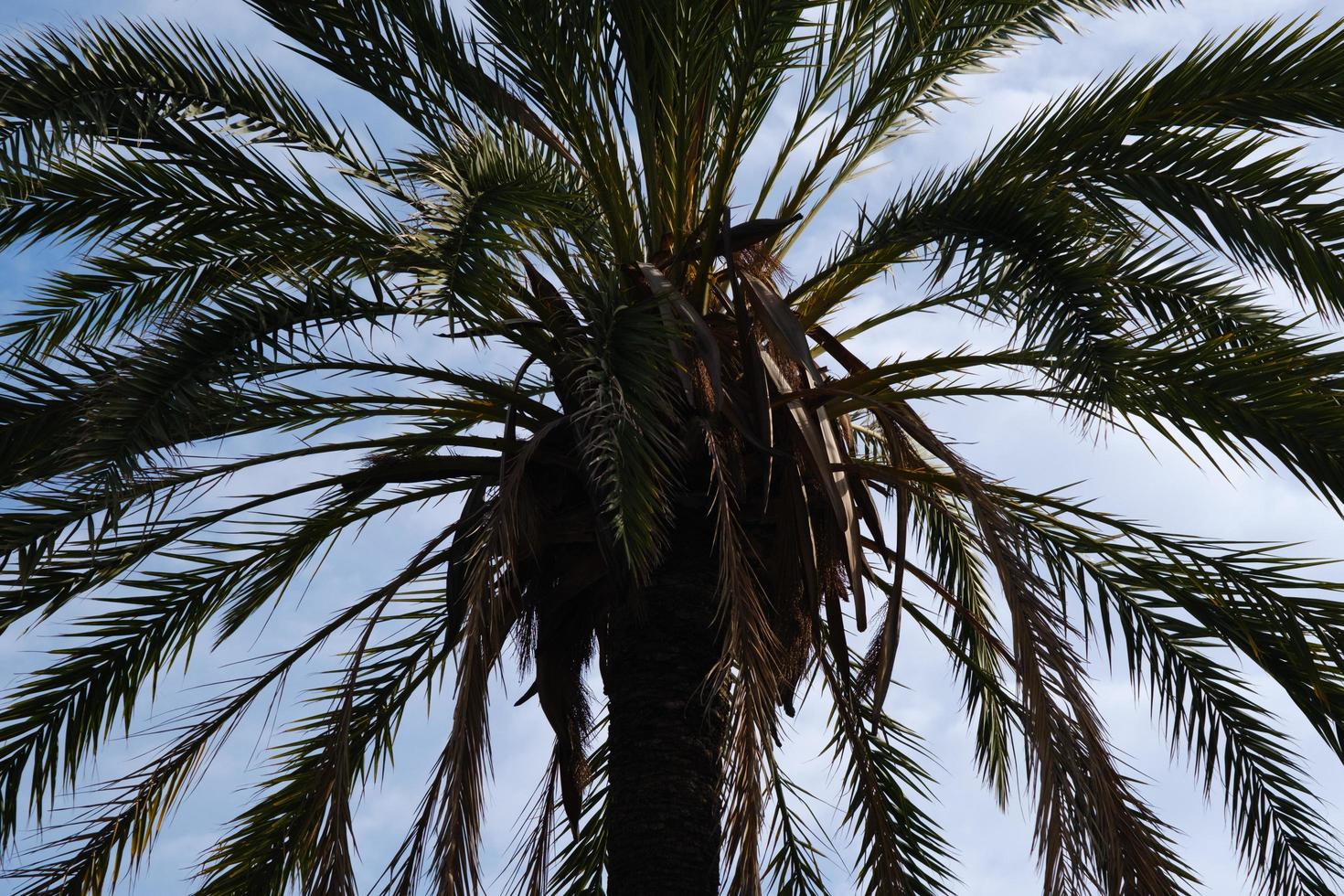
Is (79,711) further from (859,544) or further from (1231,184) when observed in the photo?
(1231,184)

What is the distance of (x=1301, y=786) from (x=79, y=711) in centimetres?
594

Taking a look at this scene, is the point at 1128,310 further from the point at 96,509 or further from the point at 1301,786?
the point at 96,509

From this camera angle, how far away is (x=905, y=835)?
7.87m

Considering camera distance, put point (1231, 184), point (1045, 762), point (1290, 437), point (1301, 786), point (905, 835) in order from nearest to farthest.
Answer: point (1045, 762)
point (1290, 437)
point (1231, 184)
point (1301, 786)
point (905, 835)

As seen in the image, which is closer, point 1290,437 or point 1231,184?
point 1290,437

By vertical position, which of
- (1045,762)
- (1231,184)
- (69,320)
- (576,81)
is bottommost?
(1045,762)

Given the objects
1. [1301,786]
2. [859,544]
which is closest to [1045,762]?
[859,544]

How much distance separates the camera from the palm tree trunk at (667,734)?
20.4ft

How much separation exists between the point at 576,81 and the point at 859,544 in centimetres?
265

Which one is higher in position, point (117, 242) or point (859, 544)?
point (117, 242)

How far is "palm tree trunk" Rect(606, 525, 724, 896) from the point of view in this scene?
6.22 m

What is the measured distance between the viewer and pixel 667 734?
6508mm

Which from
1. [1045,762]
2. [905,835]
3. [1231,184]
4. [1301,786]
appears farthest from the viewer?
[905,835]

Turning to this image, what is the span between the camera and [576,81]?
717 centimetres
